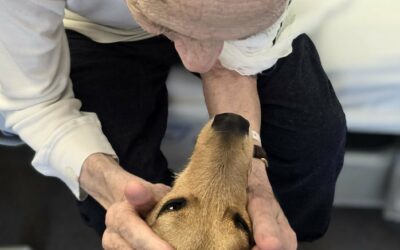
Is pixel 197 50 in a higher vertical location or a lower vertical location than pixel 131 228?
higher

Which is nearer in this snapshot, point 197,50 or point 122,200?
point 197,50

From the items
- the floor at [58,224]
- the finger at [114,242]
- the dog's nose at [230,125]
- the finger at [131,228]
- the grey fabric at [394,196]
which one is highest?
the dog's nose at [230,125]

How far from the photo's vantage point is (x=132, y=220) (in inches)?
30.0

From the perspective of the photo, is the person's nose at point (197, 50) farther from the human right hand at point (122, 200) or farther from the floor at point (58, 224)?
the floor at point (58, 224)

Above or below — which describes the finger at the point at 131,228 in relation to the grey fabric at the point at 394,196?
above

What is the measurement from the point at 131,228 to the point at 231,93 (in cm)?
36

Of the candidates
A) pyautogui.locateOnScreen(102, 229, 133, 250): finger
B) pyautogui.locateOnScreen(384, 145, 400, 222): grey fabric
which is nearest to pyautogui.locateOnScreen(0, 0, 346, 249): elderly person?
pyautogui.locateOnScreen(102, 229, 133, 250): finger

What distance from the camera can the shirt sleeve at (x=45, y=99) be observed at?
90 cm

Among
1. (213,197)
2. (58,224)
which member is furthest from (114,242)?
(58,224)

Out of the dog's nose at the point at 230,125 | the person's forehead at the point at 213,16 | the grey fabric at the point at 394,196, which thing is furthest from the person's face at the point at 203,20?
the grey fabric at the point at 394,196

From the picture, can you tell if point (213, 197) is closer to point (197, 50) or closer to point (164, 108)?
point (197, 50)

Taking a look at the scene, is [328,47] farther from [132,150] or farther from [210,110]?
[132,150]

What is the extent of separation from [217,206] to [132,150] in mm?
292

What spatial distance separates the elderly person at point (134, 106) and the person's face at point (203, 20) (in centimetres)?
16
